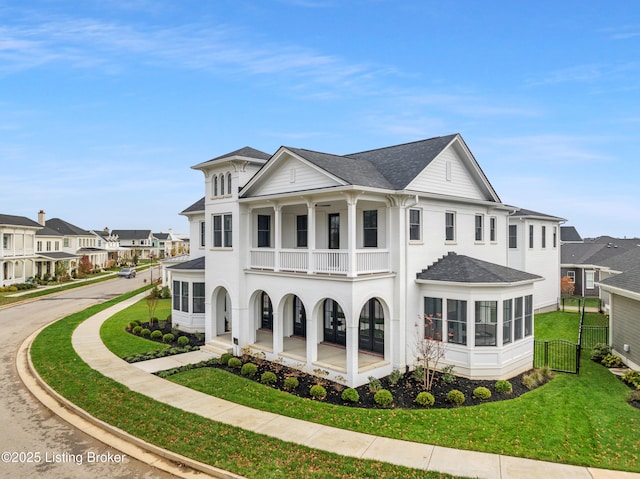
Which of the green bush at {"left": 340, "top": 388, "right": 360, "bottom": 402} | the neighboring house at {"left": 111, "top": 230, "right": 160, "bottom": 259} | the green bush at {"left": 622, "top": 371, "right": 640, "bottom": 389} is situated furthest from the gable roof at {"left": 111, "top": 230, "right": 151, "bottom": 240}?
the green bush at {"left": 622, "top": 371, "right": 640, "bottom": 389}

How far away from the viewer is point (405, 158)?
1767cm

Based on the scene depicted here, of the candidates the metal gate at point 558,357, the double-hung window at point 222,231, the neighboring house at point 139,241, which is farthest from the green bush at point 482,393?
the neighboring house at point 139,241

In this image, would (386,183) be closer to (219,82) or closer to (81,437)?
(81,437)

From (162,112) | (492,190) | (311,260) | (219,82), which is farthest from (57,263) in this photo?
(492,190)

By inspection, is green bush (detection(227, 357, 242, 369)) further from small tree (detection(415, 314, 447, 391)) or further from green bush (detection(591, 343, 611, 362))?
green bush (detection(591, 343, 611, 362))

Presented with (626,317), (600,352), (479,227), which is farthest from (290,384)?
(626,317)

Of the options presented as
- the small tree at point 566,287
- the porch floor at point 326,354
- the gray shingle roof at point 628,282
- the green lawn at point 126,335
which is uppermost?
the gray shingle roof at point 628,282

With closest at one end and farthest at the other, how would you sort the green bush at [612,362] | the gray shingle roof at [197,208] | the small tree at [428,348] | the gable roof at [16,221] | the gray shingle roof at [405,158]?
1. the small tree at [428,348]
2. the gray shingle roof at [405,158]
3. the green bush at [612,362]
4. the gray shingle roof at [197,208]
5. the gable roof at [16,221]

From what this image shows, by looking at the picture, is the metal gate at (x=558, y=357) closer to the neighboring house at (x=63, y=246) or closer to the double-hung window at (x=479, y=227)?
the double-hung window at (x=479, y=227)

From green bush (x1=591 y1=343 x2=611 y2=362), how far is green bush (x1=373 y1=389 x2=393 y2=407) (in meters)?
10.5

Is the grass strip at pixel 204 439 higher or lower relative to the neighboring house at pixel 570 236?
lower

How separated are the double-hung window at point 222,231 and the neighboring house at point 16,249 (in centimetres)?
4123

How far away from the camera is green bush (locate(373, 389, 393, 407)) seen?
12594 mm

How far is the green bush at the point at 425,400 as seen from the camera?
41.2 feet
